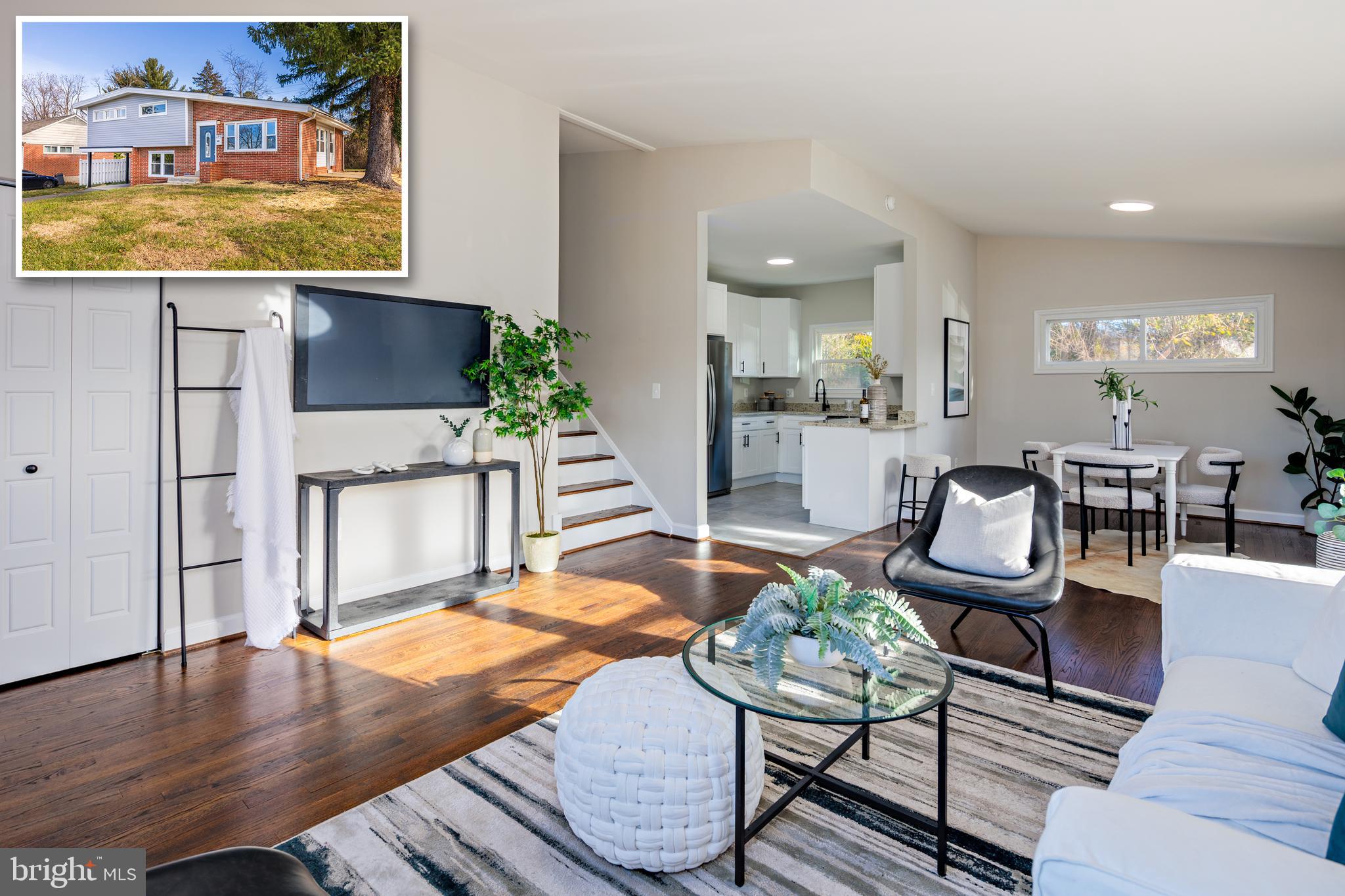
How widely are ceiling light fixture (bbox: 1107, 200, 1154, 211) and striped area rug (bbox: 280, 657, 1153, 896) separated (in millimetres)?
4104

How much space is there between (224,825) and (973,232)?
24.5 feet

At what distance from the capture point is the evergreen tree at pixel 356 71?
2.34 metres

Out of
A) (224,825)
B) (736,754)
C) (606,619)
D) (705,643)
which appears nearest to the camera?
Answer: (736,754)

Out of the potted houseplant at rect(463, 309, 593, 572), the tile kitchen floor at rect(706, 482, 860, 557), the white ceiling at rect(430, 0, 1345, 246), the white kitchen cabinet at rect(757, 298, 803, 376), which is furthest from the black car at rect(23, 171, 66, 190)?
the white kitchen cabinet at rect(757, 298, 803, 376)

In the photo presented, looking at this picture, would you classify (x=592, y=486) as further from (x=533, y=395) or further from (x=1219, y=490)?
(x=1219, y=490)

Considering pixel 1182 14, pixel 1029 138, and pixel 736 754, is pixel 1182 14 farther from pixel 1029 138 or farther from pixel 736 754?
pixel 736 754

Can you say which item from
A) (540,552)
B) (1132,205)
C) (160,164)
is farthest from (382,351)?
(1132,205)

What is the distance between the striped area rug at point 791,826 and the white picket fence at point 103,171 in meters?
2.12

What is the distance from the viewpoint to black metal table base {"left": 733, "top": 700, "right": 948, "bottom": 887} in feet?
5.44

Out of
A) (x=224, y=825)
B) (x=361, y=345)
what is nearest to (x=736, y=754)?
(x=224, y=825)

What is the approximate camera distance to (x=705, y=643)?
6.57ft

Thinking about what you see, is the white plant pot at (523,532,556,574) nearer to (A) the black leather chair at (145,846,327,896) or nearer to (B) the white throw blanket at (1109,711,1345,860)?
(A) the black leather chair at (145,846,327,896)

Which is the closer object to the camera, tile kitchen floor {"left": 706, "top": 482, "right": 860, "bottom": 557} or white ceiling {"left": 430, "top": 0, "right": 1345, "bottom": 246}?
white ceiling {"left": 430, "top": 0, "right": 1345, "bottom": 246}

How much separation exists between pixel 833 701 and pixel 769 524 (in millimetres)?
4242
